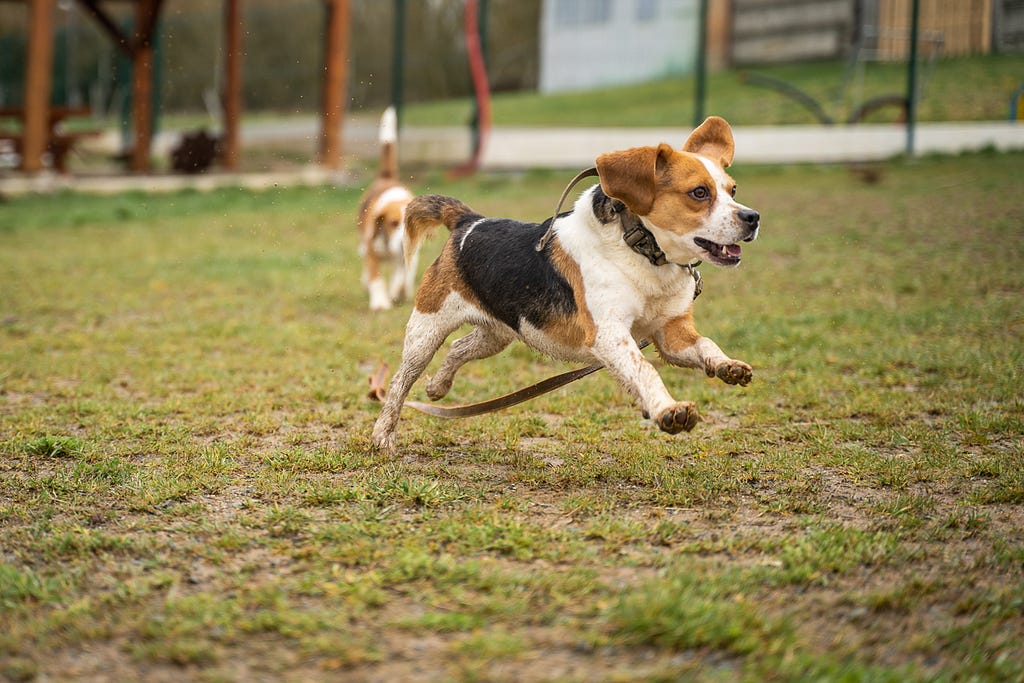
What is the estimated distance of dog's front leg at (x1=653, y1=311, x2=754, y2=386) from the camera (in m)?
3.62

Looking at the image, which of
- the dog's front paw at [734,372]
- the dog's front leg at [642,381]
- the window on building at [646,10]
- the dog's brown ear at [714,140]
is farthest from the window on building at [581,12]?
the dog's front paw at [734,372]

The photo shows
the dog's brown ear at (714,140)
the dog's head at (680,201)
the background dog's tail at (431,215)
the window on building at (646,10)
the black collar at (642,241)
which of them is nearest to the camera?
the dog's head at (680,201)

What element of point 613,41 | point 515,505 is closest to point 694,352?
point 515,505

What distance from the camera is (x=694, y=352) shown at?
3.84 metres

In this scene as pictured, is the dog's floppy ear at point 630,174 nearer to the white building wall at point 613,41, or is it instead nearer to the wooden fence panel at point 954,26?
the wooden fence panel at point 954,26

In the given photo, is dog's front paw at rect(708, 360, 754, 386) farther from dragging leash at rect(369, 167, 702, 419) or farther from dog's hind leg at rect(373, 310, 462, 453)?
dog's hind leg at rect(373, 310, 462, 453)

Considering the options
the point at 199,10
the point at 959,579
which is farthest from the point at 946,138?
the point at 199,10

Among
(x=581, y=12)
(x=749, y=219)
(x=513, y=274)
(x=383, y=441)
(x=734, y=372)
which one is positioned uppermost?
(x=581, y=12)

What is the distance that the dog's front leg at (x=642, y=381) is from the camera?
3.45 m

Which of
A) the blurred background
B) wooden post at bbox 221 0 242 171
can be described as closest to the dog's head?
the blurred background

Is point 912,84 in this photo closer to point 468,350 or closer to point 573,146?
point 573,146

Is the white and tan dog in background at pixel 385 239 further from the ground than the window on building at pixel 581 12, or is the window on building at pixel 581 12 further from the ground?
the window on building at pixel 581 12

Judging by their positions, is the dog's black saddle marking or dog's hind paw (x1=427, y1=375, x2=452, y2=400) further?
dog's hind paw (x1=427, y1=375, x2=452, y2=400)

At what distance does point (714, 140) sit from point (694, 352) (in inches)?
35.1
